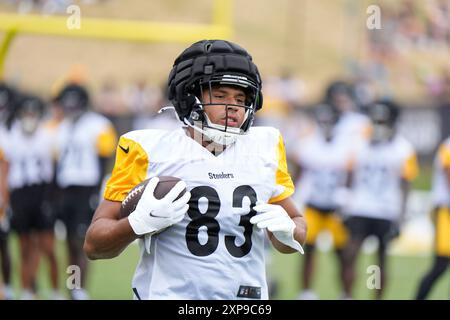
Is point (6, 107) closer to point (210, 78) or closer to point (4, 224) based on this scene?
point (4, 224)

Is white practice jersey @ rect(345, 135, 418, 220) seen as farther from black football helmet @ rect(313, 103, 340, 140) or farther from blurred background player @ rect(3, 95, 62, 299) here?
blurred background player @ rect(3, 95, 62, 299)

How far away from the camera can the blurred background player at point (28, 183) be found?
345 inches

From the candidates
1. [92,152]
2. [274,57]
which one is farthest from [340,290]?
[274,57]

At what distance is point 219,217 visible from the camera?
3.44m

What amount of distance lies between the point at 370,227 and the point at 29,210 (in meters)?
2.92

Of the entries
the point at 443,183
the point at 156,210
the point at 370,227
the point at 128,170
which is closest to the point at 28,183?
the point at 370,227

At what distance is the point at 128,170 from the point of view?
3.53 metres

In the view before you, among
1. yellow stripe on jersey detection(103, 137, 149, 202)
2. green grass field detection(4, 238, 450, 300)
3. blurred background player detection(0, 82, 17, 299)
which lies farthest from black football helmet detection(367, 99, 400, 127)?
yellow stripe on jersey detection(103, 137, 149, 202)

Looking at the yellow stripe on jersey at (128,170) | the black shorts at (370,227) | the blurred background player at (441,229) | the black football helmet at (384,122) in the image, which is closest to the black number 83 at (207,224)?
the yellow stripe on jersey at (128,170)

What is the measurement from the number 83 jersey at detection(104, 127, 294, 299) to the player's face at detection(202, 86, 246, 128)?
127mm

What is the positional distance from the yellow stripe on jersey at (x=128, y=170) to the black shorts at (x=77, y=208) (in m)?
5.09

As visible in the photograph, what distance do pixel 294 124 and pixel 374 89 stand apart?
1.79 meters

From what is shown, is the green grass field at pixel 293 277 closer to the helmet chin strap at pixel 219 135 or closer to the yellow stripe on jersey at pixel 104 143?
the yellow stripe on jersey at pixel 104 143

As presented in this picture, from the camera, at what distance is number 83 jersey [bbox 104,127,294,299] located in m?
3.42
